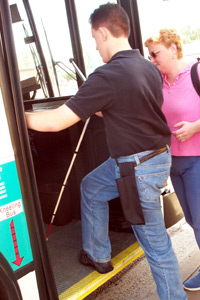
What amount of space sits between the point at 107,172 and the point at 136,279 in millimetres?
1057

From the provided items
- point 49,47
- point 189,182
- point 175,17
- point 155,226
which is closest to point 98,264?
point 155,226

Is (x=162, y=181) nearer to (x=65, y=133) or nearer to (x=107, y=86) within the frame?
(x=107, y=86)

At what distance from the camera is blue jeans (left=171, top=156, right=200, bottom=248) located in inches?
102

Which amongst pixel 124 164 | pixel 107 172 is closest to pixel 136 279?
pixel 107 172

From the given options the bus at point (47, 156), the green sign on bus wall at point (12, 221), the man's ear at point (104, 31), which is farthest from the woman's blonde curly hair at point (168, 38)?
the green sign on bus wall at point (12, 221)

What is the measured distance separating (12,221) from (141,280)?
159 centimetres

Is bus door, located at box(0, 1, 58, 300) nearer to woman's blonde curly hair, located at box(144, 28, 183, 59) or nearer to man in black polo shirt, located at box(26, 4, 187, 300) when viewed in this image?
man in black polo shirt, located at box(26, 4, 187, 300)

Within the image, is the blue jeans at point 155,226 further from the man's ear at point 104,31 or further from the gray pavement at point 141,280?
the man's ear at point 104,31

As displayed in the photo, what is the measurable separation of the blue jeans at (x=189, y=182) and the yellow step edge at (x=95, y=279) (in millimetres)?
563

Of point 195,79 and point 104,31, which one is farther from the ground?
point 104,31

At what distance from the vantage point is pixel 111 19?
228 centimetres

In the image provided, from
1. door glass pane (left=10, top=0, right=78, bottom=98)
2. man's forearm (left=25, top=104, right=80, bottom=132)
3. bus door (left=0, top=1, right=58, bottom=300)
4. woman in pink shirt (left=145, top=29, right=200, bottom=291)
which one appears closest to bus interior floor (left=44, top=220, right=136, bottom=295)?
bus door (left=0, top=1, right=58, bottom=300)

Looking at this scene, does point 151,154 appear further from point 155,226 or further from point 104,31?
point 104,31

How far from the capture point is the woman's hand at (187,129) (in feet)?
8.05
